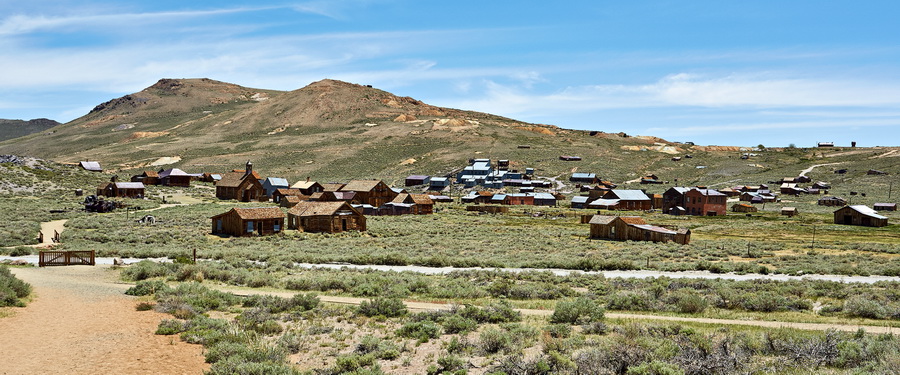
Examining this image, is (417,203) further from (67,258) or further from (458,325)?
(458,325)

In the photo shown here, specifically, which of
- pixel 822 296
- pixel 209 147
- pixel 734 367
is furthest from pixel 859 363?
pixel 209 147

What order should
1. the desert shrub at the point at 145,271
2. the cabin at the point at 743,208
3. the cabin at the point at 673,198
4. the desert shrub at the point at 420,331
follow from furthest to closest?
the cabin at the point at 743,208, the cabin at the point at 673,198, the desert shrub at the point at 145,271, the desert shrub at the point at 420,331

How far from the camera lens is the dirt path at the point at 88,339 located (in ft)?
41.1

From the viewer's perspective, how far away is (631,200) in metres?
82.4

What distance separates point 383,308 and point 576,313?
233 inches

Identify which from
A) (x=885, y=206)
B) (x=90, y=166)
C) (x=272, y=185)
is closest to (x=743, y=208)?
(x=885, y=206)

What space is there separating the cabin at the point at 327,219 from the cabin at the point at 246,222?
120 inches

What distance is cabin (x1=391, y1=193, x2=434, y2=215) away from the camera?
70.6 metres

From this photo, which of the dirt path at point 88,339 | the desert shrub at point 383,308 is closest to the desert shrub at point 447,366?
the desert shrub at point 383,308

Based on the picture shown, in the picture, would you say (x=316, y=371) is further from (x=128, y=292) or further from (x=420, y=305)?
(x=128, y=292)

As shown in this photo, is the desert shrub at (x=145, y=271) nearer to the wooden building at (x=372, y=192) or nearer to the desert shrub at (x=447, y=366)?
the desert shrub at (x=447, y=366)

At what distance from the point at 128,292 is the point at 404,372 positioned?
13.1 metres

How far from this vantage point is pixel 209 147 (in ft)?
523

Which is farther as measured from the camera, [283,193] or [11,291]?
[283,193]
